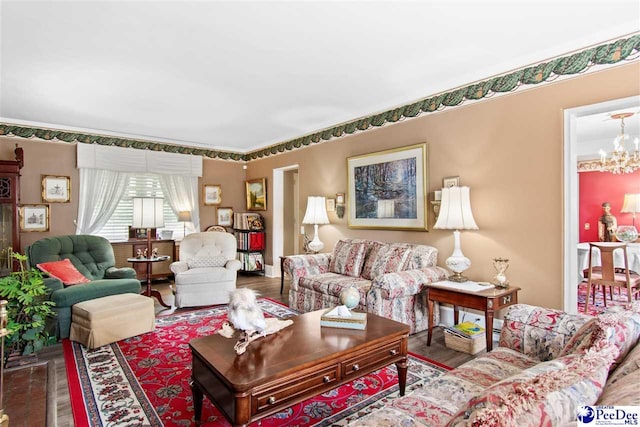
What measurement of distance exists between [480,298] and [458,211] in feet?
3.00

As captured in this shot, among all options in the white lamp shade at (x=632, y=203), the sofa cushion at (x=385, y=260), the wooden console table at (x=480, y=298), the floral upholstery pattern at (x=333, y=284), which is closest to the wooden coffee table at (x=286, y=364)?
the wooden console table at (x=480, y=298)

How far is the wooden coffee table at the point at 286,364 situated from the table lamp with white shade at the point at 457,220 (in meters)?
1.28

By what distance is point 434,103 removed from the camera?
12.8 ft

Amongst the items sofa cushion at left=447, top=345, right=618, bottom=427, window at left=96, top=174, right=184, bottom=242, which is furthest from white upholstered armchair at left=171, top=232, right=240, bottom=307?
sofa cushion at left=447, top=345, right=618, bottom=427

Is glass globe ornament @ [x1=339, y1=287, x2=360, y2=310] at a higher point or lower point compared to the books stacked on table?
higher

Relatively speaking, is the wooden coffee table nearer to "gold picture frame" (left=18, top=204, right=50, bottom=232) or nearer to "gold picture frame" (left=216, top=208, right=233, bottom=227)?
"gold picture frame" (left=18, top=204, right=50, bottom=232)

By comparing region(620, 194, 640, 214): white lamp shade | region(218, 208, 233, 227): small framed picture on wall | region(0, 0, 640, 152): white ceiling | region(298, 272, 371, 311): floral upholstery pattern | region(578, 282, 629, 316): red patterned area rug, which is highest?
region(0, 0, 640, 152): white ceiling

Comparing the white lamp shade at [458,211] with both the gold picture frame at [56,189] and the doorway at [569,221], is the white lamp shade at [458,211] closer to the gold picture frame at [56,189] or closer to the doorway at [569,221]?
the doorway at [569,221]

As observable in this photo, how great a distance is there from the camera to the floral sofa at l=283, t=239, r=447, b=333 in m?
3.28

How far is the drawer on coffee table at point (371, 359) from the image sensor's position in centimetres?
200

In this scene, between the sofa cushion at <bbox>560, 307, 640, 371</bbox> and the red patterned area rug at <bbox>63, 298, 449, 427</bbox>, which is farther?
the red patterned area rug at <bbox>63, 298, 449, 427</bbox>

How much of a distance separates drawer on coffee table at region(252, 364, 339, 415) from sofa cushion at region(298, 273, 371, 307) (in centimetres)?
153

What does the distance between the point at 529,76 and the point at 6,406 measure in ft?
15.6

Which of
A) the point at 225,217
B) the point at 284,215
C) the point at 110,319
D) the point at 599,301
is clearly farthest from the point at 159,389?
the point at 599,301
